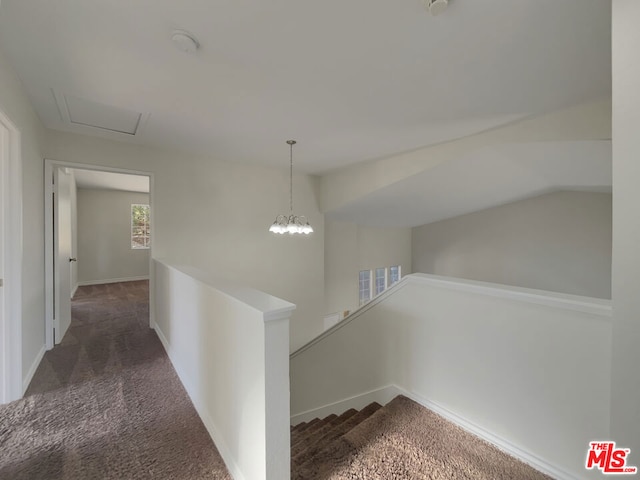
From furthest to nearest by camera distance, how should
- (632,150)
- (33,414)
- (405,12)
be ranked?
(33,414) < (405,12) < (632,150)

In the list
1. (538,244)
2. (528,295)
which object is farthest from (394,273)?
(528,295)

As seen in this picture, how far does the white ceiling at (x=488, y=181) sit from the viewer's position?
10.8 ft

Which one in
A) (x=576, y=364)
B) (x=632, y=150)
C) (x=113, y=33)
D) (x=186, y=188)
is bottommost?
(x=576, y=364)

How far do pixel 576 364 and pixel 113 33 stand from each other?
10.7ft

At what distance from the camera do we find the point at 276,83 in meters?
2.12

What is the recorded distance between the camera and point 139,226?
7.29 meters

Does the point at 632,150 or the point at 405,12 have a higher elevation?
the point at 405,12

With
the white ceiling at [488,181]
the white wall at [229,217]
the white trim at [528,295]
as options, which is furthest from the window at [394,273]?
the white trim at [528,295]

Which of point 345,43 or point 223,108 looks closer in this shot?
point 345,43

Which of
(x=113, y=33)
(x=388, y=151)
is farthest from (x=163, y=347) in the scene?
(x=388, y=151)

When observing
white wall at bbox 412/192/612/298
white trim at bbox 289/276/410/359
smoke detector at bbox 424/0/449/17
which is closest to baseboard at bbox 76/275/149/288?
white trim at bbox 289/276/410/359

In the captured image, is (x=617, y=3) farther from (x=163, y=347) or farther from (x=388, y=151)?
(x=163, y=347)

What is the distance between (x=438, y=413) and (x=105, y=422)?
238cm

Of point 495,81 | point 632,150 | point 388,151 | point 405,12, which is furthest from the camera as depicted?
point 388,151
